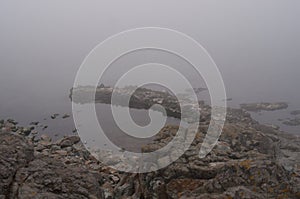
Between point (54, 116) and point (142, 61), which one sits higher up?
point (142, 61)

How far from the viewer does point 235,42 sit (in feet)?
356

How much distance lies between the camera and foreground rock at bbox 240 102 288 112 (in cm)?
4303

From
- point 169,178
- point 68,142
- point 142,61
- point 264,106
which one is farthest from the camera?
point 142,61

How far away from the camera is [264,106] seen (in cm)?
4350

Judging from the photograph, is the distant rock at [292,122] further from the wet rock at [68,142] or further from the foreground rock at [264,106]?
the wet rock at [68,142]

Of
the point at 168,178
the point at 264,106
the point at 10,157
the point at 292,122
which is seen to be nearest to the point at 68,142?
the point at 10,157

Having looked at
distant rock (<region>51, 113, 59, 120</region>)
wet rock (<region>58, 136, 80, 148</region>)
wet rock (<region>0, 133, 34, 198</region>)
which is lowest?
wet rock (<region>0, 133, 34, 198</region>)

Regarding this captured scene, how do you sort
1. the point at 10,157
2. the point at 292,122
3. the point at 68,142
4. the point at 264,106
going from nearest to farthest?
the point at 10,157 → the point at 68,142 → the point at 292,122 → the point at 264,106

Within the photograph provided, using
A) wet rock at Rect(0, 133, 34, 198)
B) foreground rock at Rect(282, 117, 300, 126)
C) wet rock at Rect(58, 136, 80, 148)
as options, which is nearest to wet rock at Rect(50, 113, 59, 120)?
wet rock at Rect(58, 136, 80, 148)

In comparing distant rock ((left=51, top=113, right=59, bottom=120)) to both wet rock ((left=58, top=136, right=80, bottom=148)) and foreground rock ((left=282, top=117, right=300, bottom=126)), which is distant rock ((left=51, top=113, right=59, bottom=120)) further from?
foreground rock ((left=282, top=117, right=300, bottom=126))

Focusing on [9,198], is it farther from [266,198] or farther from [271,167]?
[271,167]

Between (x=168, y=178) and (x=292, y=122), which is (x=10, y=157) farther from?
(x=292, y=122)

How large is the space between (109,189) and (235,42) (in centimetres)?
10436

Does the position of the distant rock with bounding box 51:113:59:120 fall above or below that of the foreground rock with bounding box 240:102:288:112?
above
